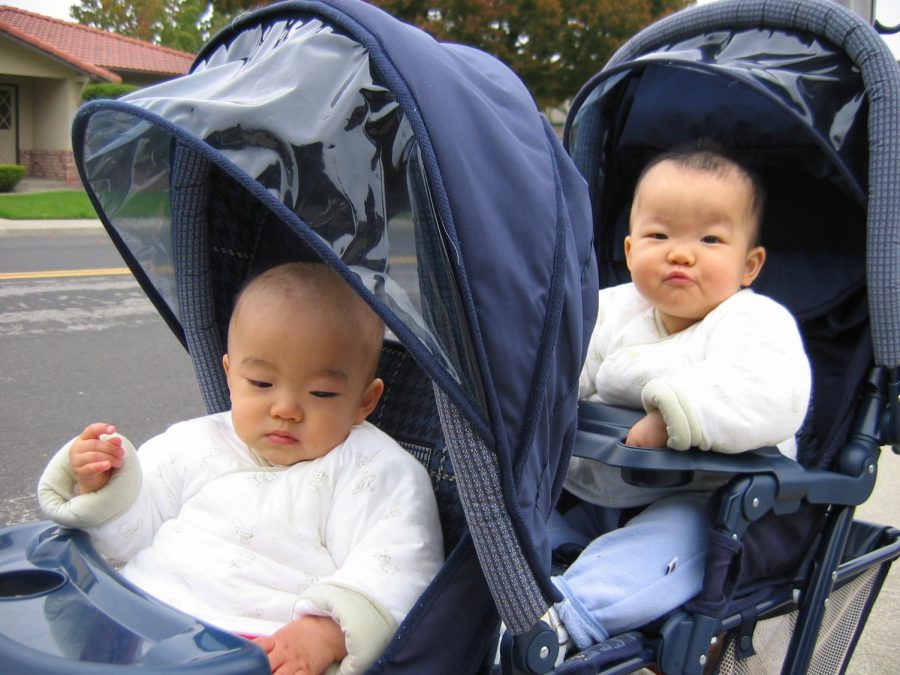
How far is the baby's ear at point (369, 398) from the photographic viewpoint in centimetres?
190

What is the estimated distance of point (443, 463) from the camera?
6.42ft

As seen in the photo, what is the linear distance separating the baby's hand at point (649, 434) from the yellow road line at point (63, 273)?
7.90m

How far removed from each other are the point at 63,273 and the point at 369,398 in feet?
26.3

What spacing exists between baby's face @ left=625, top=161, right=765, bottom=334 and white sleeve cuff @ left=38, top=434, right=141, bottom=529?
1.18m

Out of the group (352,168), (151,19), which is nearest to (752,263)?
(352,168)

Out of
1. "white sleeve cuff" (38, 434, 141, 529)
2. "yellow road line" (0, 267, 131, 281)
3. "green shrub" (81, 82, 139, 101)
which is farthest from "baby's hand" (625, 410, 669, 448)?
"green shrub" (81, 82, 139, 101)

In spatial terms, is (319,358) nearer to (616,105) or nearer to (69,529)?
(69,529)

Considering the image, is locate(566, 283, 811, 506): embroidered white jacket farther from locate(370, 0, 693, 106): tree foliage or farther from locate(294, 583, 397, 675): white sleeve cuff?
locate(370, 0, 693, 106): tree foliage

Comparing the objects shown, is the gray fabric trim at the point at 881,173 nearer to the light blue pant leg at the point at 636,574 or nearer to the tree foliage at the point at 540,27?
the light blue pant leg at the point at 636,574

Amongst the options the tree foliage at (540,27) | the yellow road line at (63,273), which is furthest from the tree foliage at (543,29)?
the yellow road line at (63,273)

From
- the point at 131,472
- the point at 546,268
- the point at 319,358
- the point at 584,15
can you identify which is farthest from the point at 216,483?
the point at 584,15

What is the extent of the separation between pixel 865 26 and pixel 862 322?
655mm

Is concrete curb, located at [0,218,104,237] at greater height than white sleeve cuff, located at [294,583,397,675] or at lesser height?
lesser

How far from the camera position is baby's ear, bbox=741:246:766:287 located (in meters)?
2.23
